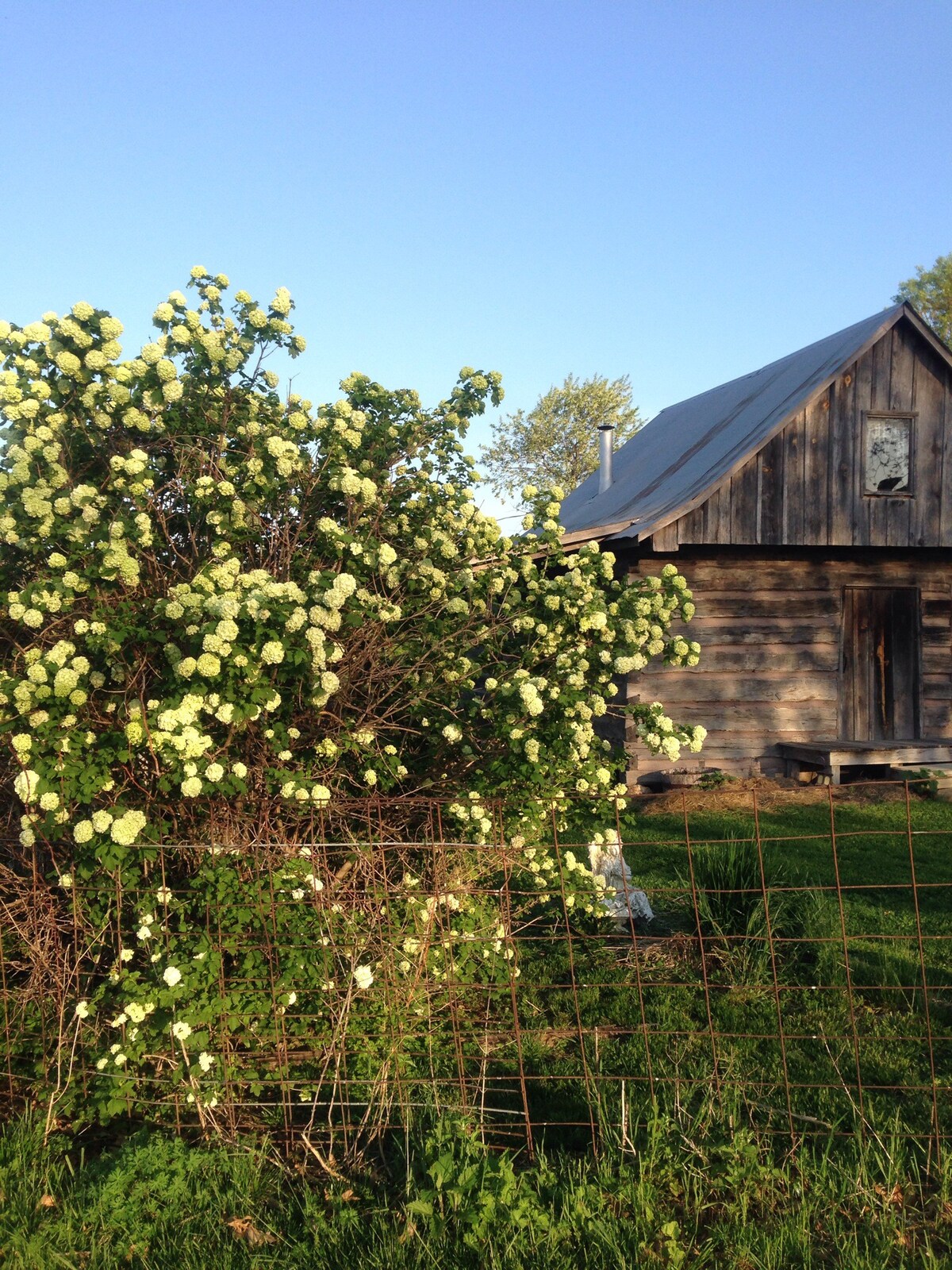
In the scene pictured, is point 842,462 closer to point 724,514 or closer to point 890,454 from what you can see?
point 890,454

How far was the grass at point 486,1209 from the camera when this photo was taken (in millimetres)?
3059

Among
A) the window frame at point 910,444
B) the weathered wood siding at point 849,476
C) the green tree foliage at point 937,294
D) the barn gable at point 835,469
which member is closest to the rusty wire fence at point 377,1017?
the barn gable at point 835,469

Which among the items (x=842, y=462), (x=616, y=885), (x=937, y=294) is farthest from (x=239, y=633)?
(x=937, y=294)

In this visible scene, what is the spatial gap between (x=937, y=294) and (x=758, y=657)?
2947 centimetres

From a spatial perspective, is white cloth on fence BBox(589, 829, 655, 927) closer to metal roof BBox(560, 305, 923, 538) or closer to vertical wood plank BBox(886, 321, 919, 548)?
metal roof BBox(560, 305, 923, 538)

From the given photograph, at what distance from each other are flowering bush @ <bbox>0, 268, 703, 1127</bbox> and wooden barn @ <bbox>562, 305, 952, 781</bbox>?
682 centimetres

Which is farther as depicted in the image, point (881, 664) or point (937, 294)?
point (937, 294)

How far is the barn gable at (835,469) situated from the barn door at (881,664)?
1.08 m

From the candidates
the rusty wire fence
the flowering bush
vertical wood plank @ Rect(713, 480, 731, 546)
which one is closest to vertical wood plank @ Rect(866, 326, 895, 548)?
vertical wood plank @ Rect(713, 480, 731, 546)

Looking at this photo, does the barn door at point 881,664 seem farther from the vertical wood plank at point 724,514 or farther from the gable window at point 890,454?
the vertical wood plank at point 724,514

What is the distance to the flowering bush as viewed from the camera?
3.95 metres

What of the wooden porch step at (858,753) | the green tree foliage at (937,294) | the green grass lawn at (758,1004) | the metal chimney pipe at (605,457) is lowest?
the green grass lawn at (758,1004)

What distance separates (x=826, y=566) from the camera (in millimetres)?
→ 13297

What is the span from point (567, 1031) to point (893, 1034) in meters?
1.57
